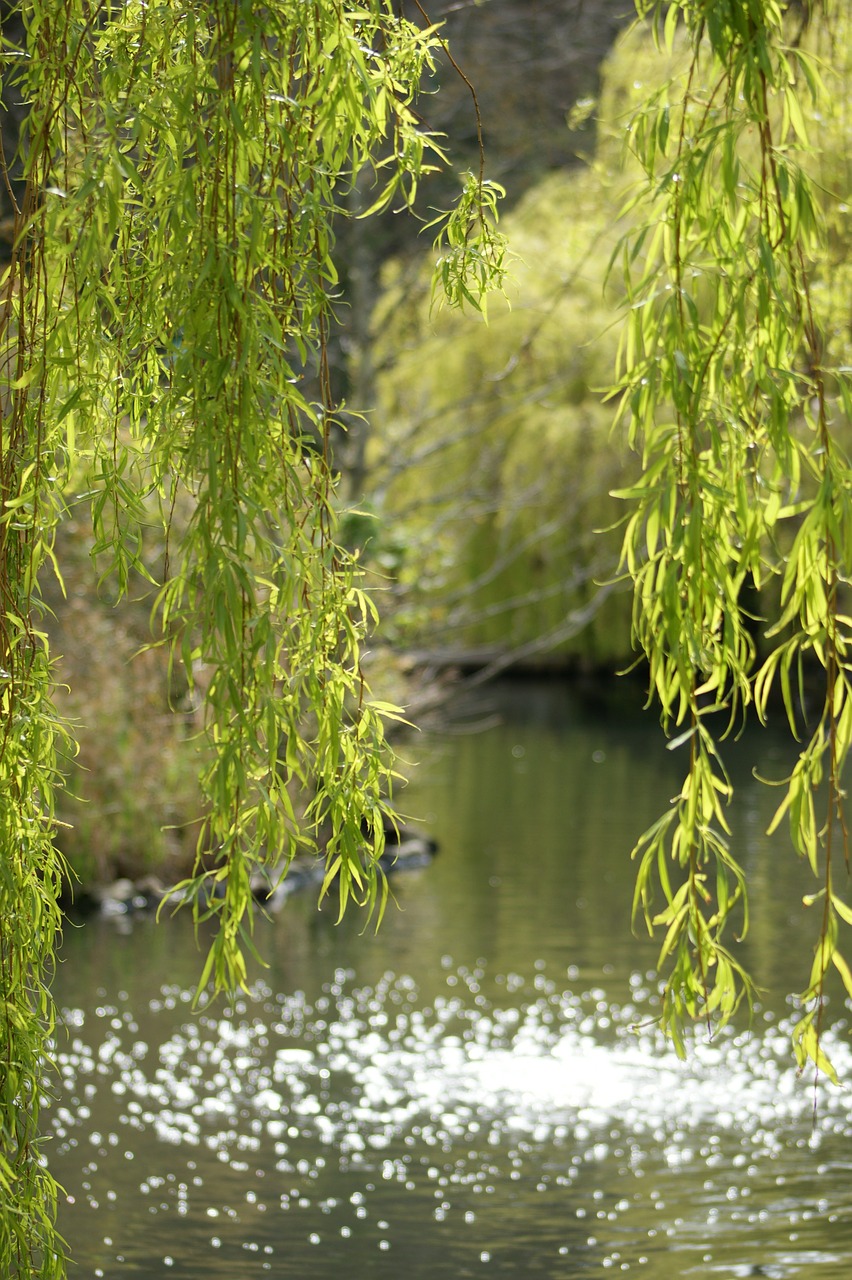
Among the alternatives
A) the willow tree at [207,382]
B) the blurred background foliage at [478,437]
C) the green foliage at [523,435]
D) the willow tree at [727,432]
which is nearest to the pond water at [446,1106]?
the blurred background foliage at [478,437]

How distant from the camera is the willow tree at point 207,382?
2.00 metres

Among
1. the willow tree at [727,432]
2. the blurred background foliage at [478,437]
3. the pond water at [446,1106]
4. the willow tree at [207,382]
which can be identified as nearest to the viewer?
the willow tree at [727,432]

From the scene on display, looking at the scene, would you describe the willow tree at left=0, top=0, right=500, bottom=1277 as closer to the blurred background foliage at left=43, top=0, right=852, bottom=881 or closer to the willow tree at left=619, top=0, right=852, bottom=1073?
the willow tree at left=619, top=0, right=852, bottom=1073

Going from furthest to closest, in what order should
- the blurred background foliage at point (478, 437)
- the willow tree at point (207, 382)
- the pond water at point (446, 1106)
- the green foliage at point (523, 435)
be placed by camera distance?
the green foliage at point (523, 435)
the blurred background foliage at point (478, 437)
the pond water at point (446, 1106)
the willow tree at point (207, 382)

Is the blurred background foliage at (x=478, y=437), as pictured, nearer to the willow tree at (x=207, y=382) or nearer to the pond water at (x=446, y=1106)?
the pond water at (x=446, y=1106)

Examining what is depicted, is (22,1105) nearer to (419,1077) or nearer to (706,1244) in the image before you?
(706,1244)

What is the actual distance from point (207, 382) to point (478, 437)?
15363 millimetres

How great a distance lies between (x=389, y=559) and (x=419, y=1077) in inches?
238

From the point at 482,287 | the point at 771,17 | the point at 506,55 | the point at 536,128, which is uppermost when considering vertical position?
the point at 506,55

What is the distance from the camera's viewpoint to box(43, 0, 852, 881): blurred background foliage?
9195 millimetres

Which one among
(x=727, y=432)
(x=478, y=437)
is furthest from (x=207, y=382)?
(x=478, y=437)

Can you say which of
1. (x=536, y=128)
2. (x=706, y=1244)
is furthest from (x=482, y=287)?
(x=536, y=128)

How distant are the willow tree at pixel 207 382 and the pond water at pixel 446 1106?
2578mm

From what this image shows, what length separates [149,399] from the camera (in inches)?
90.6
